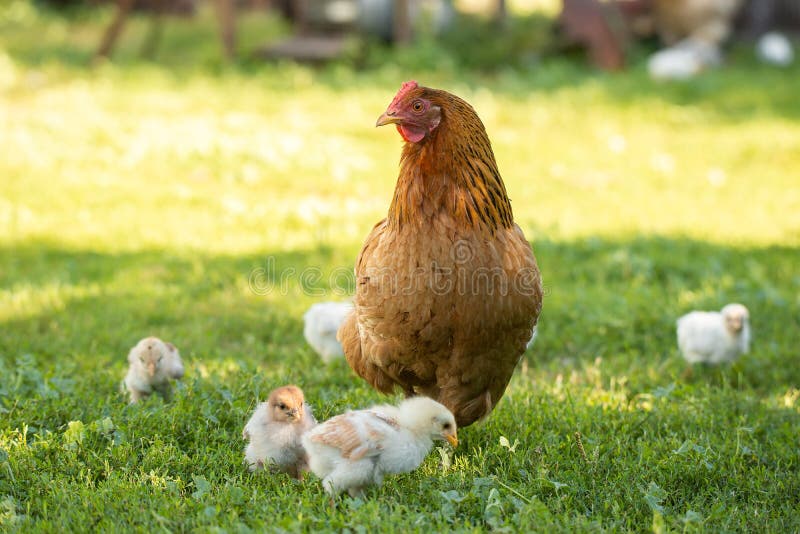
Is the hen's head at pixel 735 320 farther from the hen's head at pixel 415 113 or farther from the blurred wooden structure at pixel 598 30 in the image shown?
the blurred wooden structure at pixel 598 30

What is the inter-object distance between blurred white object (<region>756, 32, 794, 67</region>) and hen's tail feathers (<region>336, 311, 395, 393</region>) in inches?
494

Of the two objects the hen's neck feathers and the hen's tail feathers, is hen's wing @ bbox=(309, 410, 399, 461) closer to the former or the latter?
the hen's tail feathers

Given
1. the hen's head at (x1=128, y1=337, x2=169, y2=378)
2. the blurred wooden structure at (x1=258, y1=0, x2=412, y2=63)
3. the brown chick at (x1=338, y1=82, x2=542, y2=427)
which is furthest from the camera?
the blurred wooden structure at (x1=258, y1=0, x2=412, y2=63)

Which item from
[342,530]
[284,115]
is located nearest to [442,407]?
[342,530]

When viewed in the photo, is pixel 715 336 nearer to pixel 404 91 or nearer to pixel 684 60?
pixel 404 91

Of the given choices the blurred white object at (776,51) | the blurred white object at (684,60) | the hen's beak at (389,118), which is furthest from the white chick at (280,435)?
the blurred white object at (776,51)

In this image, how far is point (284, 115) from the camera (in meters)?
12.1

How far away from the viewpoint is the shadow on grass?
5.95 meters

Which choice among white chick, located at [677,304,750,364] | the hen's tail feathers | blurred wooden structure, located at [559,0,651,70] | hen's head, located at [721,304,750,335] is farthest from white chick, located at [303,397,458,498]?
blurred wooden structure, located at [559,0,651,70]

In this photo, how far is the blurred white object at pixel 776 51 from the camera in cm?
1505

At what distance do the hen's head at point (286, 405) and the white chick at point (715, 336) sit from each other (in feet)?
8.90

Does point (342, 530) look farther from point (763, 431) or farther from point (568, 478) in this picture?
point (763, 431)

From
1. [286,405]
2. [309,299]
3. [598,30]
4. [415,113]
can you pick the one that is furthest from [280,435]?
[598,30]

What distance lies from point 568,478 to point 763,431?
4.31ft
